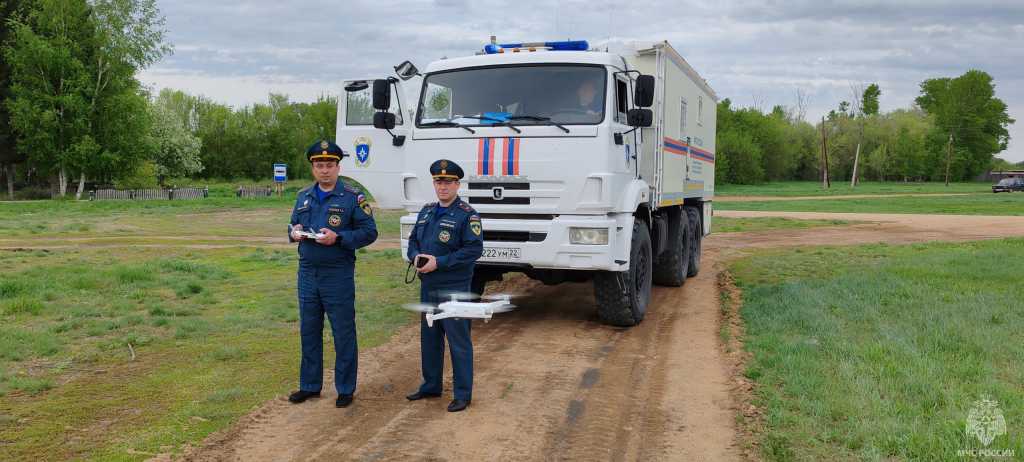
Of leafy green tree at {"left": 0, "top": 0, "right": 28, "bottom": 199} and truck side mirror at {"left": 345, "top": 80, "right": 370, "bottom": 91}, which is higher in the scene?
leafy green tree at {"left": 0, "top": 0, "right": 28, "bottom": 199}

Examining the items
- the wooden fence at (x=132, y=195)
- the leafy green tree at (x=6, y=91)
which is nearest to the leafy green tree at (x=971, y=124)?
the wooden fence at (x=132, y=195)

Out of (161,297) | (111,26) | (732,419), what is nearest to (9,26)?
(111,26)

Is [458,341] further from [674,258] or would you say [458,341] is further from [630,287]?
[674,258]

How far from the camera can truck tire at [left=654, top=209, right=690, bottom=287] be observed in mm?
11812

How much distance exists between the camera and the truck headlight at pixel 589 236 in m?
7.76

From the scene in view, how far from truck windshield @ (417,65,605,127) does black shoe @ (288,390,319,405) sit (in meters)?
3.34

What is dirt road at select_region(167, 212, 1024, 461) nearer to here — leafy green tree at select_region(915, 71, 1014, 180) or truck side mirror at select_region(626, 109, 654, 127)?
truck side mirror at select_region(626, 109, 654, 127)

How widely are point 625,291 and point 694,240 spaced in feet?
17.7

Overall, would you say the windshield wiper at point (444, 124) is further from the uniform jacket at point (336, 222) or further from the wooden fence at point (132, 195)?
the wooden fence at point (132, 195)

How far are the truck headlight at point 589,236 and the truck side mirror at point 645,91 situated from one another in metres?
1.38

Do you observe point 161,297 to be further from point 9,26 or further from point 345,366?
point 9,26

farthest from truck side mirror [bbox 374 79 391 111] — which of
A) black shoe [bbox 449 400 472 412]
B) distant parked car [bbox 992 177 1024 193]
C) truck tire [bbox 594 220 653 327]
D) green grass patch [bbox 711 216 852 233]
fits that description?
distant parked car [bbox 992 177 1024 193]

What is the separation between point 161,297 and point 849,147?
319 ft

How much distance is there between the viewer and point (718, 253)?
17828mm
